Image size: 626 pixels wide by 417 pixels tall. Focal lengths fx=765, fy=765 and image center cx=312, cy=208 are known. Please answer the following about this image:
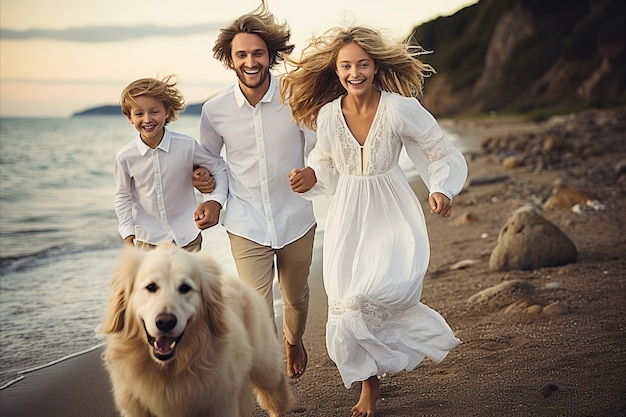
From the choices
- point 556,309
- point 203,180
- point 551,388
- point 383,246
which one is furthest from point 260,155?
point 556,309

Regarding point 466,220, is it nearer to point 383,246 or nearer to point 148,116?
point 383,246

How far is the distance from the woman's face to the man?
2.23 feet

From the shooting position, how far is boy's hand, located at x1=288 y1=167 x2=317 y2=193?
5.03 metres

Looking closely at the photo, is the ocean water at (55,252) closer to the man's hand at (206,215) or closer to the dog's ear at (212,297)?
the man's hand at (206,215)

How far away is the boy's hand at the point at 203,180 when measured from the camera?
5.25 meters

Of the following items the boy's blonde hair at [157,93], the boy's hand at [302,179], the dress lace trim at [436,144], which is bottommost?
the boy's hand at [302,179]

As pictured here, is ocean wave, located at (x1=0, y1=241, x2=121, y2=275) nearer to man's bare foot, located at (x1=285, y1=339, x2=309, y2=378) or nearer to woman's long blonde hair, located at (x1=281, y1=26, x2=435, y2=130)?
man's bare foot, located at (x1=285, y1=339, x2=309, y2=378)

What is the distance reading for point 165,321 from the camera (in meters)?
3.40

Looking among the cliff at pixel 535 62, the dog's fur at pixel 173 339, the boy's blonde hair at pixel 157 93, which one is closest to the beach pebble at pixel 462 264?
the boy's blonde hair at pixel 157 93

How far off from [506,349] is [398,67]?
220 centimetres

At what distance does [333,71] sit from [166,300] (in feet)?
7.79

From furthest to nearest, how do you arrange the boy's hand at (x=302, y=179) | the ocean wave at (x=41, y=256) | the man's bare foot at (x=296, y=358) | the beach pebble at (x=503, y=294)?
1. the ocean wave at (x=41, y=256)
2. the beach pebble at (x=503, y=294)
3. the man's bare foot at (x=296, y=358)
4. the boy's hand at (x=302, y=179)

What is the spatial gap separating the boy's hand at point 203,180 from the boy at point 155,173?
0.16 ft

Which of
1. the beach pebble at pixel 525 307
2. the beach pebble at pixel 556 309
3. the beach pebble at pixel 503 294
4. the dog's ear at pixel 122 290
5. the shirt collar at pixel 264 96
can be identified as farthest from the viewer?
the beach pebble at pixel 503 294
